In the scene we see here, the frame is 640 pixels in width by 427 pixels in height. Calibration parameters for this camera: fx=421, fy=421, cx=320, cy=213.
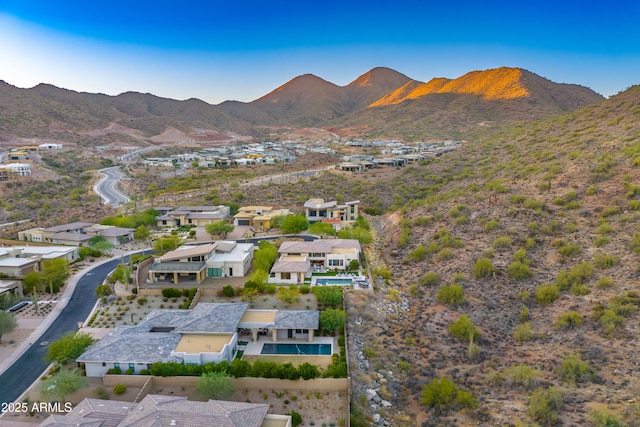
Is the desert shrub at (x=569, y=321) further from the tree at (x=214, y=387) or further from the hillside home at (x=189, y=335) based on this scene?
the tree at (x=214, y=387)

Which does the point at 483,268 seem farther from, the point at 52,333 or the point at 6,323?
the point at 6,323

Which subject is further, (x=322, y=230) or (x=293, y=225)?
(x=293, y=225)

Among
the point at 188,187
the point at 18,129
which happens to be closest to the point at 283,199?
the point at 188,187

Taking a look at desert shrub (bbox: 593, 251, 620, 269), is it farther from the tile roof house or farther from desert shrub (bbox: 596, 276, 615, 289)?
the tile roof house

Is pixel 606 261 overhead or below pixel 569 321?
overhead

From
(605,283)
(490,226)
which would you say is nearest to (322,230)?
(490,226)

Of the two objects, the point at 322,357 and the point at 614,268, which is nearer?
the point at 322,357

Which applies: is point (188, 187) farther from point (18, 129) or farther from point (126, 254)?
point (18, 129)
